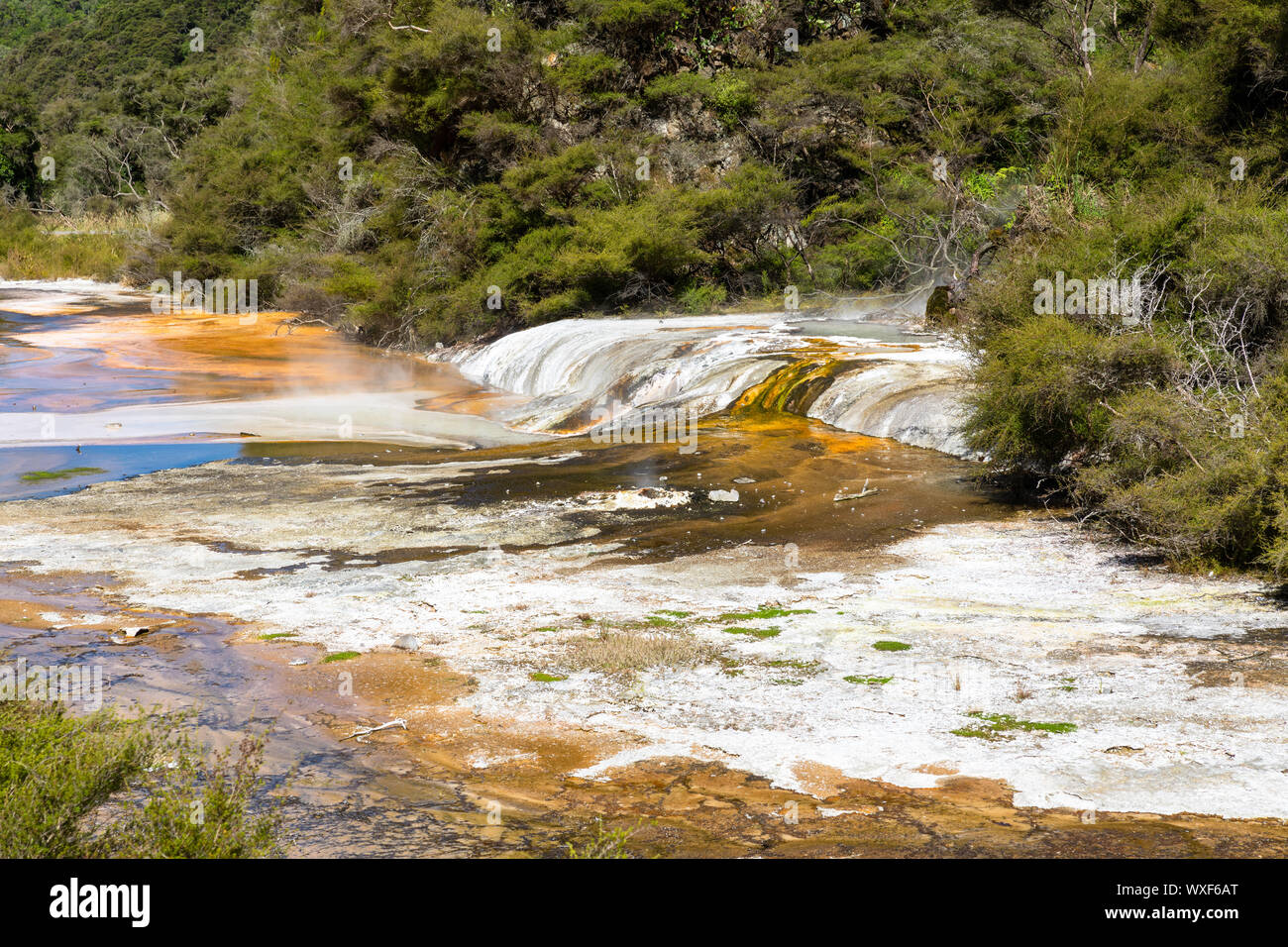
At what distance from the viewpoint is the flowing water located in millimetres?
4480

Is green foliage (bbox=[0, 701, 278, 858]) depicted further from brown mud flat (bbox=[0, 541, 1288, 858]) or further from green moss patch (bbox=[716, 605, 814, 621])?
green moss patch (bbox=[716, 605, 814, 621])

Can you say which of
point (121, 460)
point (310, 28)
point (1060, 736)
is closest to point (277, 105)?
point (310, 28)

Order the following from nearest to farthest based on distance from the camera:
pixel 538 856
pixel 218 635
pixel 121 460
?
pixel 538 856 → pixel 218 635 → pixel 121 460

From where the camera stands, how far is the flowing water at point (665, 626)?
4480mm

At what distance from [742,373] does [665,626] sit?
9.29m

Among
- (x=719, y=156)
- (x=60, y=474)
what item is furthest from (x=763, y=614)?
(x=719, y=156)

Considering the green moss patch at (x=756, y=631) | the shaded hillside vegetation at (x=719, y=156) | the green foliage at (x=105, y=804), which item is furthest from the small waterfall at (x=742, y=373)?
the green foliage at (x=105, y=804)

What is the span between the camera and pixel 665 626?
22.4 feet

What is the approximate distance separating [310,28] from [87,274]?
11791 millimetres

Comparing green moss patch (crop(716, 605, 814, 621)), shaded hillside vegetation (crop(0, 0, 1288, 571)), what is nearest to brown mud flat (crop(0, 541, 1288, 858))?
green moss patch (crop(716, 605, 814, 621))

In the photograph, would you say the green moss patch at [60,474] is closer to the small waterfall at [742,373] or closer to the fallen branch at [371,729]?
the small waterfall at [742,373]

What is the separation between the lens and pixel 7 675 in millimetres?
5801

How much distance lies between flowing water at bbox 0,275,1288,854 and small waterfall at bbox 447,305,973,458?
8 cm

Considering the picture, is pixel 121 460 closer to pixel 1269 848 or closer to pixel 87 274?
pixel 1269 848
